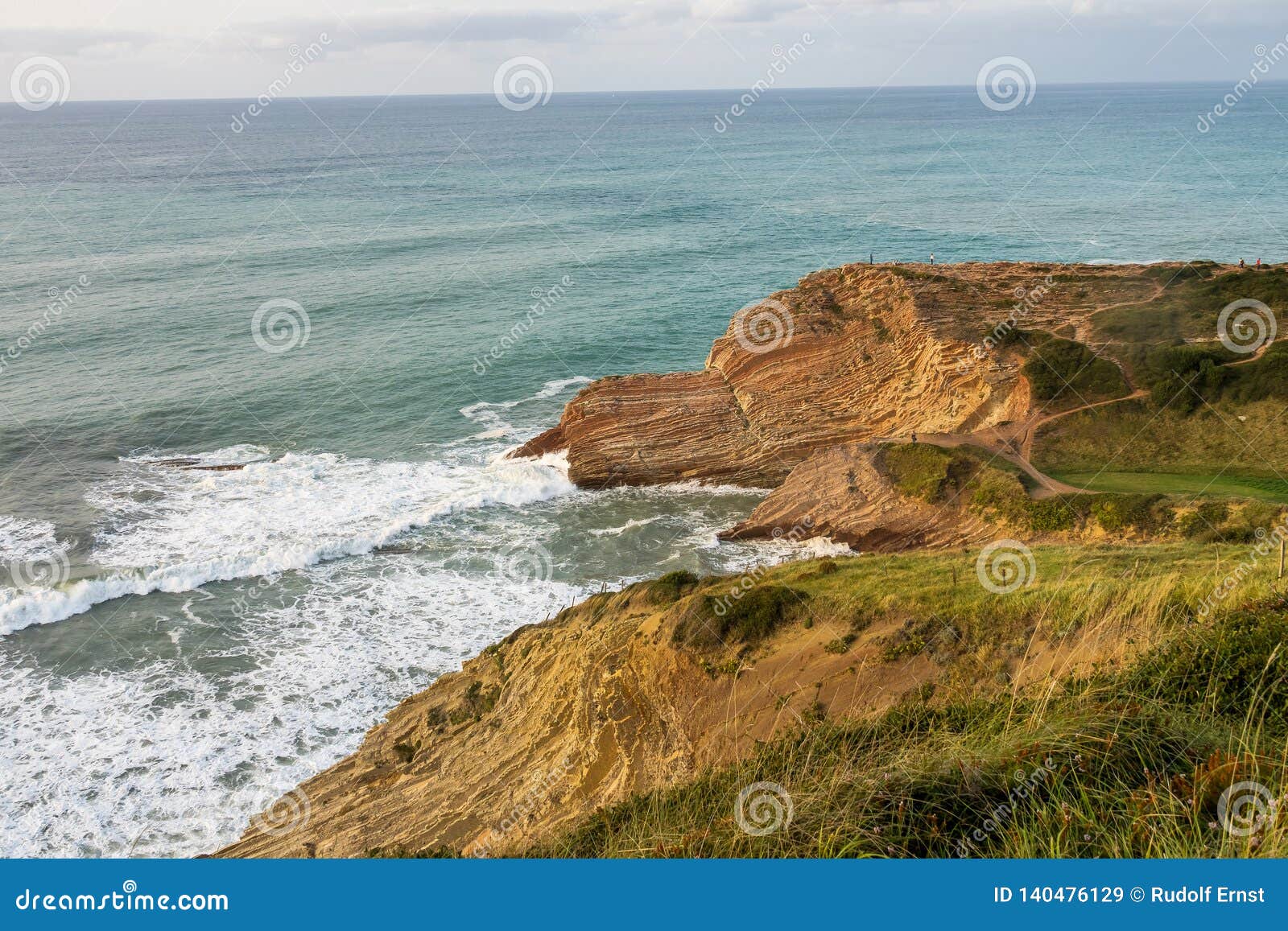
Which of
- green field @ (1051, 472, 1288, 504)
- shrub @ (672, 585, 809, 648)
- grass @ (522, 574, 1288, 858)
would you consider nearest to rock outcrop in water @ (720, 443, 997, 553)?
green field @ (1051, 472, 1288, 504)

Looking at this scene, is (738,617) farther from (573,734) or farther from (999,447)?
(999,447)

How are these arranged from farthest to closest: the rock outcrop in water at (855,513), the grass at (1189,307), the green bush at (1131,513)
→ the grass at (1189,307) < the rock outcrop in water at (855,513) < the green bush at (1131,513)

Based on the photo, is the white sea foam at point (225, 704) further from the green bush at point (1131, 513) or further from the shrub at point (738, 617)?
the green bush at point (1131, 513)

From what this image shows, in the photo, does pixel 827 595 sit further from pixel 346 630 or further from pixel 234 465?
pixel 234 465

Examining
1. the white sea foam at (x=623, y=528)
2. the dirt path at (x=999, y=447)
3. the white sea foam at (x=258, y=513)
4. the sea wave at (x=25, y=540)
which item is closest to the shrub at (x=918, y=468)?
the dirt path at (x=999, y=447)

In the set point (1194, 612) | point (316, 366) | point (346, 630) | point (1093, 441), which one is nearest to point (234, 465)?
point (316, 366)

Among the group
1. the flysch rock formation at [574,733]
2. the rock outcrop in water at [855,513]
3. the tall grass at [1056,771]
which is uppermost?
the rock outcrop in water at [855,513]

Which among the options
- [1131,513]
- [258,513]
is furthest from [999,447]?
[258,513]
